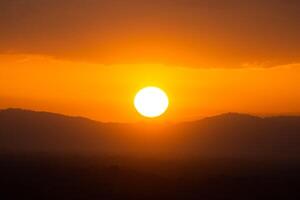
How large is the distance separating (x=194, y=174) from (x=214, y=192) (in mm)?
22204

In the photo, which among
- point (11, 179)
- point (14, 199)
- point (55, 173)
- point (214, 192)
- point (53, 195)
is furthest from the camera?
point (55, 173)

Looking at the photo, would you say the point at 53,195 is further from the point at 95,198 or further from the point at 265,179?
the point at 265,179

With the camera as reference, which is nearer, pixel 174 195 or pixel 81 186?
pixel 174 195

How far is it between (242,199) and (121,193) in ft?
31.5

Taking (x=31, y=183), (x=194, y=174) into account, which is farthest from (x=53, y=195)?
(x=194, y=174)

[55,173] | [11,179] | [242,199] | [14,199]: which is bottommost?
[14,199]

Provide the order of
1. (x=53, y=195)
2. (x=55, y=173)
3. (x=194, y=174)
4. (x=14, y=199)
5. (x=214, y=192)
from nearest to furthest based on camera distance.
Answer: (x=14, y=199), (x=53, y=195), (x=214, y=192), (x=55, y=173), (x=194, y=174)

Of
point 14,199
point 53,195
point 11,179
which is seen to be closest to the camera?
point 14,199

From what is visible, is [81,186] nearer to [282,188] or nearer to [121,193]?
[121,193]

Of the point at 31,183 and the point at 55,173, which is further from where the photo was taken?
the point at 55,173

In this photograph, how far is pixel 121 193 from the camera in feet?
185

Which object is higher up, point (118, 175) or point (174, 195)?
point (118, 175)

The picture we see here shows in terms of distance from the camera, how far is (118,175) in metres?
69.1

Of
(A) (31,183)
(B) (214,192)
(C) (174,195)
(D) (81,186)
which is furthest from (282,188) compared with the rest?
(A) (31,183)
